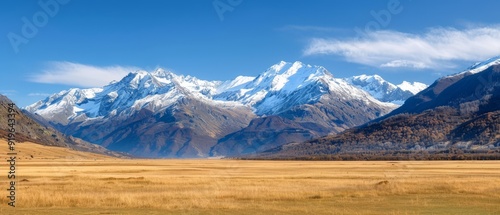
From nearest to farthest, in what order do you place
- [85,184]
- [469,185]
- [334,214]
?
[334,214], [469,185], [85,184]

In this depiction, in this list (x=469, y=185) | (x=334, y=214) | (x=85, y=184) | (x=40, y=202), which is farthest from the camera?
(x=85, y=184)

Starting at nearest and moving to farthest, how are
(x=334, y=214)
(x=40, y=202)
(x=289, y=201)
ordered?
1. (x=334, y=214)
2. (x=40, y=202)
3. (x=289, y=201)

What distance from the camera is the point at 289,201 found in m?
49.3

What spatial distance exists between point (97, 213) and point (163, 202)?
8.75 metres

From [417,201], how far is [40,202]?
1174 inches

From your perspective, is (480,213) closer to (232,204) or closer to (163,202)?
(232,204)

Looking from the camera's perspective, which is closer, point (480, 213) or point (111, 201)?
point (480, 213)

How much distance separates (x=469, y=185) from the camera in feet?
202

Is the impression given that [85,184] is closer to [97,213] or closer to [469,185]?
[97,213]

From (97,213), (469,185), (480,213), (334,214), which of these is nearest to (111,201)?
(97,213)

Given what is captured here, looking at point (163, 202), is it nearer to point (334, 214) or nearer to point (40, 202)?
point (40, 202)

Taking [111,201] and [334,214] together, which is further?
[111,201]

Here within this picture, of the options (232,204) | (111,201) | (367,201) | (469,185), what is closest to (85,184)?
(111,201)

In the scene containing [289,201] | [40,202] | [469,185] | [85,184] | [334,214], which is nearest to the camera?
[334,214]
